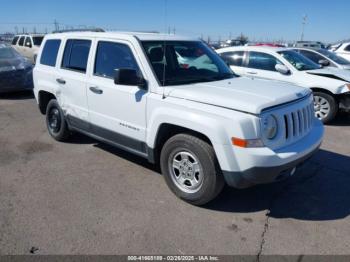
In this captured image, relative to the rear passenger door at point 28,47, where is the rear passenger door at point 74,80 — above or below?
above

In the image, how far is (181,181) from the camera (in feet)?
13.1

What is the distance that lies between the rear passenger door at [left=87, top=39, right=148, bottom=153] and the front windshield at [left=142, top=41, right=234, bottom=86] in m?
0.25

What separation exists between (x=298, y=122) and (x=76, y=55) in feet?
11.3

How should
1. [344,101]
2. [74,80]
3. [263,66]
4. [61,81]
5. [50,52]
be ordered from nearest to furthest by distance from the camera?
1. [74,80]
2. [61,81]
3. [50,52]
4. [344,101]
5. [263,66]

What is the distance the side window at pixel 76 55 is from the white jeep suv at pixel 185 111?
16mm

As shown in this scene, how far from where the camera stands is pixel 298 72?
7895 millimetres

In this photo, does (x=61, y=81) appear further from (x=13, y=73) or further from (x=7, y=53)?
(x=7, y=53)

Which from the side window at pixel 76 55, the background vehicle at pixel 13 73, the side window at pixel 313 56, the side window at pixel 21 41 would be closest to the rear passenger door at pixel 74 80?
the side window at pixel 76 55

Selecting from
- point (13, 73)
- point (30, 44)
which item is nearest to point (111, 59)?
point (13, 73)

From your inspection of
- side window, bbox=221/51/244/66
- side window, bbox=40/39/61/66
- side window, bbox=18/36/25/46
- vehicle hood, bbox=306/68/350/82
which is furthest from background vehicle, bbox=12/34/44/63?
vehicle hood, bbox=306/68/350/82

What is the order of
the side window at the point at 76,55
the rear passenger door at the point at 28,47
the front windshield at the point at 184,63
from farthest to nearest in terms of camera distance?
the rear passenger door at the point at 28,47 → the side window at the point at 76,55 → the front windshield at the point at 184,63

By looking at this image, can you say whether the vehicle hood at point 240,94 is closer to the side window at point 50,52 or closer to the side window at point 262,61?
the side window at point 50,52

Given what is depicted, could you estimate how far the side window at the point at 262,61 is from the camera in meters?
8.30

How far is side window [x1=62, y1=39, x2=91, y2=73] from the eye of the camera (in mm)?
4988
